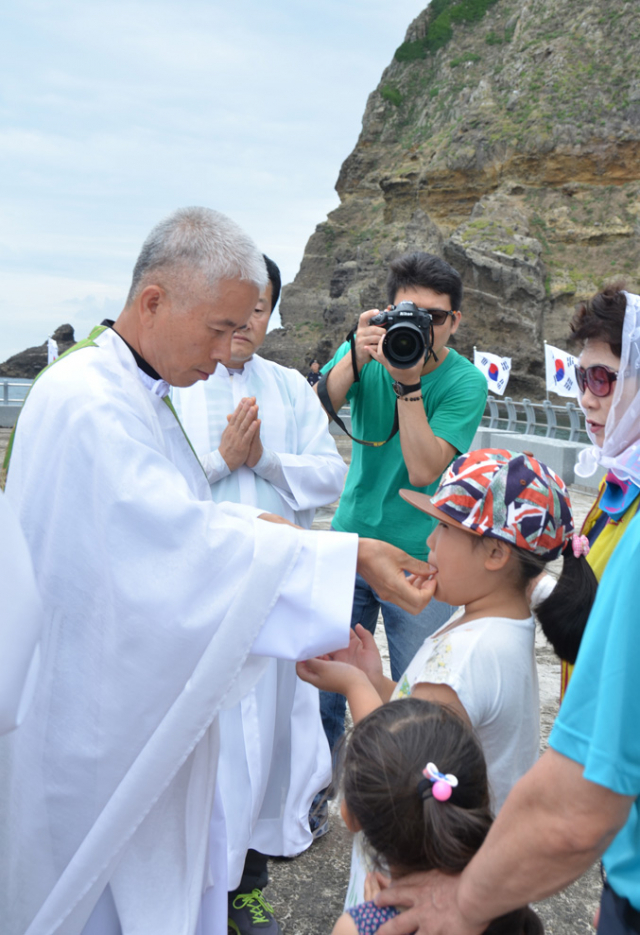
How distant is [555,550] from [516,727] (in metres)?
0.39

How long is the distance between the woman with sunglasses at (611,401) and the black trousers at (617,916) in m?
0.97

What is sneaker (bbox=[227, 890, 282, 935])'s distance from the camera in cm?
237

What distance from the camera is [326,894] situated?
8.55 feet

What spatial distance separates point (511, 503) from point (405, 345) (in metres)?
1.07

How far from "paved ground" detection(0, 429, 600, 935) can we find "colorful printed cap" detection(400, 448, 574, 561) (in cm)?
112

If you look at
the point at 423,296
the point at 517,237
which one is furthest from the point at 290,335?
the point at 423,296

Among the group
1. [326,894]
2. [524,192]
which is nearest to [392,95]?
[524,192]

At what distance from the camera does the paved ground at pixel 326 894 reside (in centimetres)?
248

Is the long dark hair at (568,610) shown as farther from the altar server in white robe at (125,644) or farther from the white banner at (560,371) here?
the white banner at (560,371)

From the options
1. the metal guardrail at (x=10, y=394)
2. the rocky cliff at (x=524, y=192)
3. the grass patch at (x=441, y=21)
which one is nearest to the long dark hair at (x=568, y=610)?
the metal guardrail at (x=10, y=394)

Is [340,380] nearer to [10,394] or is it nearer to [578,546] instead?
[578,546]

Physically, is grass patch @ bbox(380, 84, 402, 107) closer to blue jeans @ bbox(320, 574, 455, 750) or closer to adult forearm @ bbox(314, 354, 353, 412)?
adult forearm @ bbox(314, 354, 353, 412)

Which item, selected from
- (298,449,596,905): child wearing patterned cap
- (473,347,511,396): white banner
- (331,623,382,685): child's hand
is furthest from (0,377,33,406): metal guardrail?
(298,449,596,905): child wearing patterned cap

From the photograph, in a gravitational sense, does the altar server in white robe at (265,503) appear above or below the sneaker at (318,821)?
above
